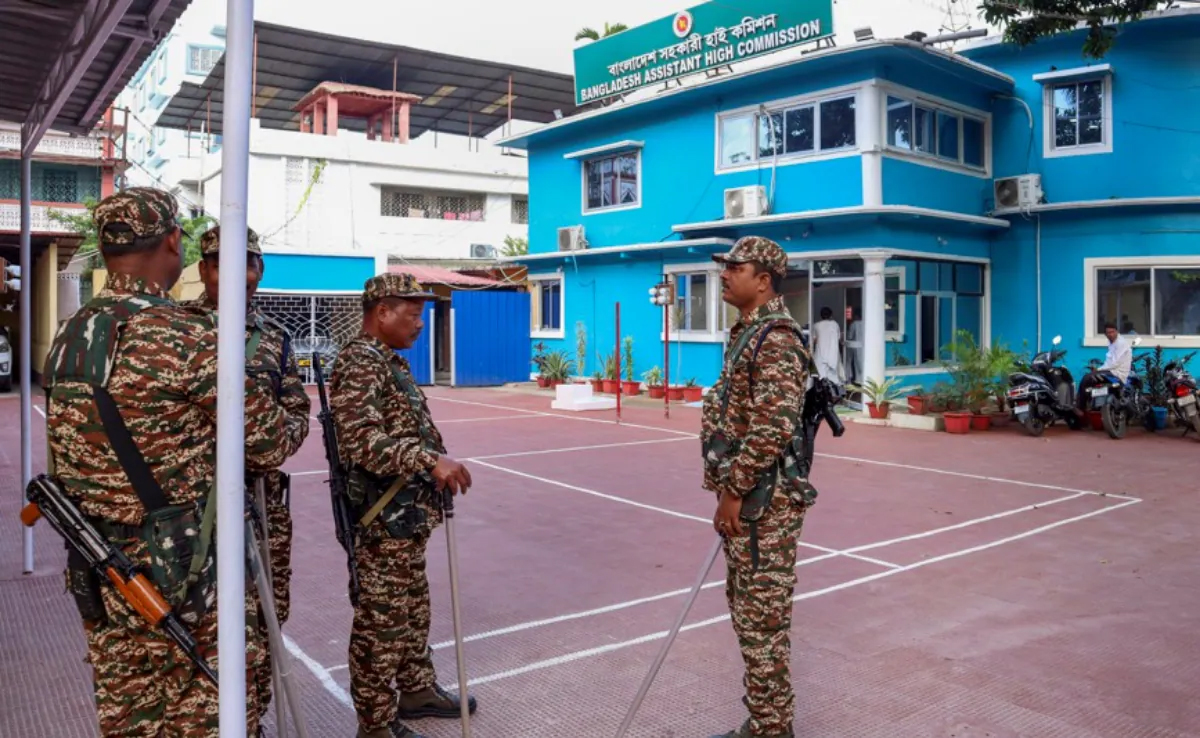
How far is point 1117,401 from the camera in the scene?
11.9 m

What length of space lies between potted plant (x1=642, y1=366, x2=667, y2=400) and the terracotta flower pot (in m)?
5.86

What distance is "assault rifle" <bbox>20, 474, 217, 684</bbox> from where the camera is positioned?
87.5 inches

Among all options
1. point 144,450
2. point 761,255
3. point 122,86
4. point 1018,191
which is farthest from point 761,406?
point 1018,191

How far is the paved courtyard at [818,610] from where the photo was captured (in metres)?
3.63

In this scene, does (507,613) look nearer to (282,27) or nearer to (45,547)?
(45,547)

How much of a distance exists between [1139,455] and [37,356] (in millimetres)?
24260

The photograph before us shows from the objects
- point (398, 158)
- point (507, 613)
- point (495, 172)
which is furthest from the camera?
point (495, 172)

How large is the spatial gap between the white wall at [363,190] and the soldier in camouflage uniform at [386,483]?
22.6m

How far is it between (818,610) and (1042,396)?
8596mm

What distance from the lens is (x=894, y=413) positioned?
13.6 metres

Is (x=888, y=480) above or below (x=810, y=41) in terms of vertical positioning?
below

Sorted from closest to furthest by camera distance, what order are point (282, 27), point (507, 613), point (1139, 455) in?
point (507, 613) < point (1139, 455) < point (282, 27)

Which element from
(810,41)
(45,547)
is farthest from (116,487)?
(810,41)

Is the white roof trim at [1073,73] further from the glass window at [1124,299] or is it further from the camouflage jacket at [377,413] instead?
the camouflage jacket at [377,413]
